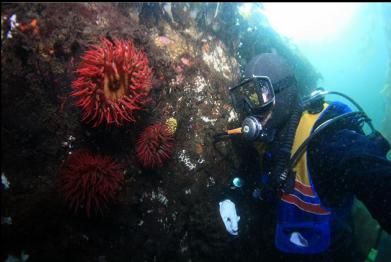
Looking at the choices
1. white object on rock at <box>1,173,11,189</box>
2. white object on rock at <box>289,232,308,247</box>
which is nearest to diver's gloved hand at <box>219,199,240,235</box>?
white object on rock at <box>289,232,308,247</box>

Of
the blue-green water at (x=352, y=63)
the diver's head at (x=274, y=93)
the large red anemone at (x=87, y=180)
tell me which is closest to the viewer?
the large red anemone at (x=87, y=180)

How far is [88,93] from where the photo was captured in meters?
2.75

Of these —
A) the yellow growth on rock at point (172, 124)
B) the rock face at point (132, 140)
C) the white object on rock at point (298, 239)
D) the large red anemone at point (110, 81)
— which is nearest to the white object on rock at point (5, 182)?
the rock face at point (132, 140)

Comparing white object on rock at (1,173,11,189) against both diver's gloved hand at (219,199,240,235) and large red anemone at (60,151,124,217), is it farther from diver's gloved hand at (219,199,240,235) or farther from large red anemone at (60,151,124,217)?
diver's gloved hand at (219,199,240,235)

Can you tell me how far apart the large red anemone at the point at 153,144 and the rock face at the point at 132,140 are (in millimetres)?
274

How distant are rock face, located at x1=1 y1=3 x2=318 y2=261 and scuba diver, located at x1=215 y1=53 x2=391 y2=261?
47cm

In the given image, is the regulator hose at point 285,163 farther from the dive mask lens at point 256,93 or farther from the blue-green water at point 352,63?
the blue-green water at point 352,63

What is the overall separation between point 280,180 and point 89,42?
10.5 feet

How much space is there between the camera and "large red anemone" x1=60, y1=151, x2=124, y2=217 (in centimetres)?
286


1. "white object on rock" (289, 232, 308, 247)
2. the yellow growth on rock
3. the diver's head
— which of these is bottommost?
"white object on rock" (289, 232, 308, 247)

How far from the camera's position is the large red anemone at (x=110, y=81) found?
273 centimetres

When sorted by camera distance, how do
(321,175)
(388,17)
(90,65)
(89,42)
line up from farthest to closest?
(388,17)
(321,175)
(89,42)
(90,65)

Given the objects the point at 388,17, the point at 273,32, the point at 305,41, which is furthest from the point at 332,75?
the point at 273,32

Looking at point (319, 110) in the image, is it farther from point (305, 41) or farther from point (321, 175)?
point (305, 41)
